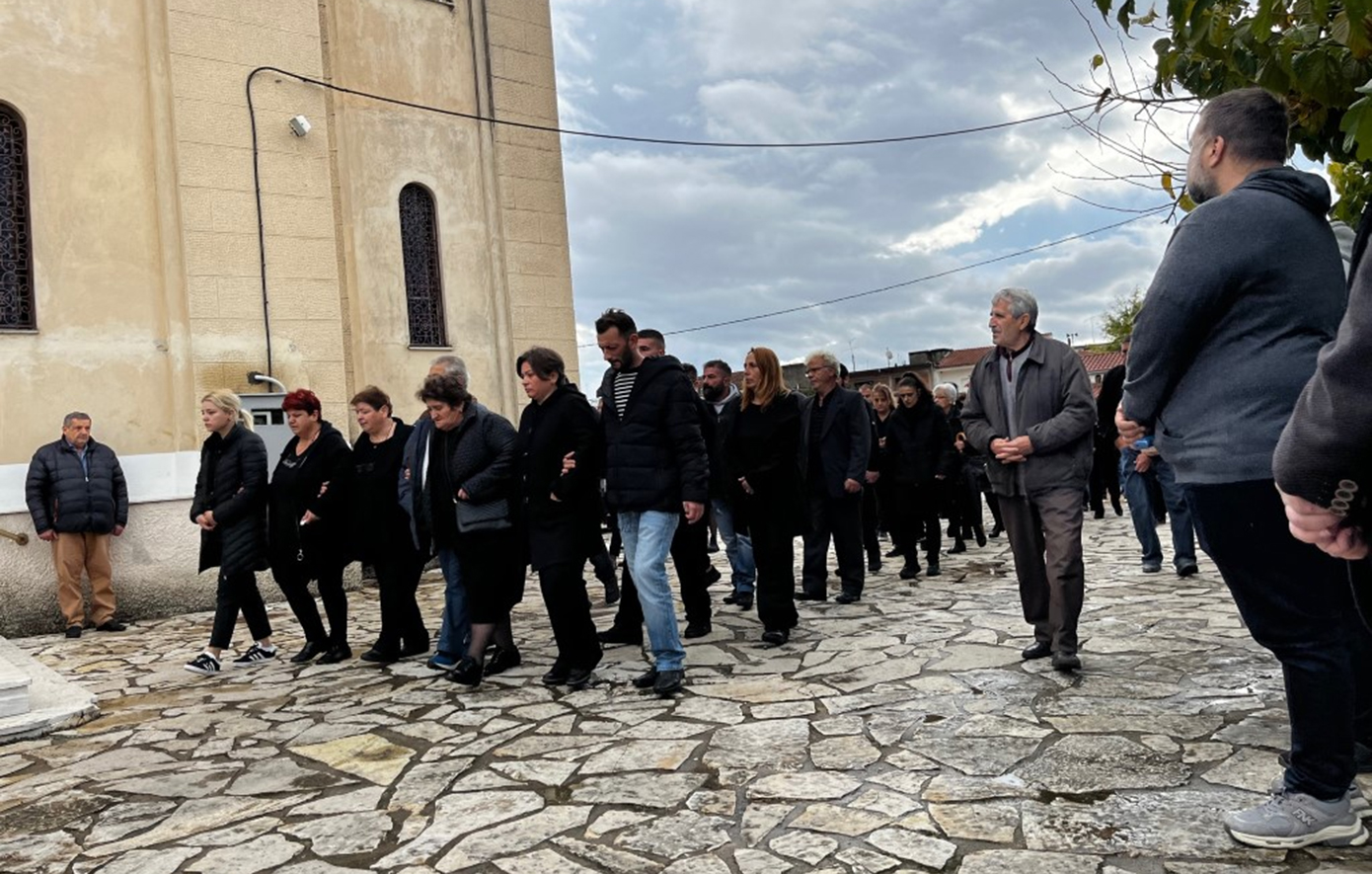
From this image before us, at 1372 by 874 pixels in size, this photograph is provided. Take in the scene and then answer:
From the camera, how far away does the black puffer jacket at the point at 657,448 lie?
5.67 metres

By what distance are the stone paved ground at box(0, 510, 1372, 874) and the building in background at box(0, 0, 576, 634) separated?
472 centimetres

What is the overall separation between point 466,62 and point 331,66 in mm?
1871

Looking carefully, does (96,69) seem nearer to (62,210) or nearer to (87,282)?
(62,210)

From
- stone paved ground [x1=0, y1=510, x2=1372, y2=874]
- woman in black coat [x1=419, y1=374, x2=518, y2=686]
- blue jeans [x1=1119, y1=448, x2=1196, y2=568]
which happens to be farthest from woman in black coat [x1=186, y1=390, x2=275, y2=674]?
blue jeans [x1=1119, y1=448, x2=1196, y2=568]

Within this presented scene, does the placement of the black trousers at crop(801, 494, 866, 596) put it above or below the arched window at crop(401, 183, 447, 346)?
below

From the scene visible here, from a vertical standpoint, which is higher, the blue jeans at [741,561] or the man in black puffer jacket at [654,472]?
the man in black puffer jacket at [654,472]

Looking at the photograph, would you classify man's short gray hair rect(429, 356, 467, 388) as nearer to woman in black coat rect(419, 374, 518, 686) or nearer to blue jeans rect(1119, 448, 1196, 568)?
woman in black coat rect(419, 374, 518, 686)

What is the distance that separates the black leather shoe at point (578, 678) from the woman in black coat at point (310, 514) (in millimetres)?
2272

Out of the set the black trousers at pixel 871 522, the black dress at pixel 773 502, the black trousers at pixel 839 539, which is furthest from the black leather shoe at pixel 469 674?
the black trousers at pixel 871 522

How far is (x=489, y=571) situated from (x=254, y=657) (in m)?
2.71

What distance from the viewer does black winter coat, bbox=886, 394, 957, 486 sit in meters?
9.96

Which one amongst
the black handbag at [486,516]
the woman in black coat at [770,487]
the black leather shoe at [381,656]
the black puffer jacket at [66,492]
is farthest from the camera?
the black puffer jacket at [66,492]

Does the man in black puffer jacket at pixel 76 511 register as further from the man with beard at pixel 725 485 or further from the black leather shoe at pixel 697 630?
the black leather shoe at pixel 697 630

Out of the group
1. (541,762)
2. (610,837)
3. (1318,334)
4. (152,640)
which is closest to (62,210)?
(152,640)
